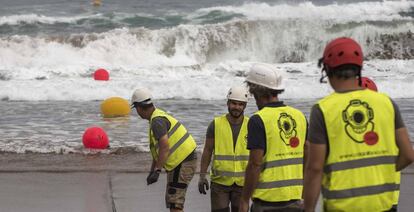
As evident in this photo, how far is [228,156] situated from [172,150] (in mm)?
632

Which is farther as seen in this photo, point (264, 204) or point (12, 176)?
point (12, 176)

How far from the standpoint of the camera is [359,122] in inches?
156

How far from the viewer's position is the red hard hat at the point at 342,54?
157 inches

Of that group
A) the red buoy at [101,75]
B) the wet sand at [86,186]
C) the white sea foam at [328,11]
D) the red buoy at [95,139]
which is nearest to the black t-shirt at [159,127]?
the wet sand at [86,186]

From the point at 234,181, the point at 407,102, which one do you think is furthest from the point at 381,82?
the point at 234,181

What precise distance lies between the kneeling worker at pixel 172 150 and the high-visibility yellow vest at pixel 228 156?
0.45 meters

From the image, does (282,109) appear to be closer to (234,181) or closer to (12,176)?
(234,181)

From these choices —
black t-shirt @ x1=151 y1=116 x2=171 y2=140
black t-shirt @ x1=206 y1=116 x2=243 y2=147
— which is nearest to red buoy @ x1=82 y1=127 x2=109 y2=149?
black t-shirt @ x1=151 y1=116 x2=171 y2=140

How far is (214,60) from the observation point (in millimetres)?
29656

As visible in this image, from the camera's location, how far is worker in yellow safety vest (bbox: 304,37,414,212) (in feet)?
13.0

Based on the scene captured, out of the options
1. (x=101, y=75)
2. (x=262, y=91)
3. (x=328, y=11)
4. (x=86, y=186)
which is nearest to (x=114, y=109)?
(x=86, y=186)

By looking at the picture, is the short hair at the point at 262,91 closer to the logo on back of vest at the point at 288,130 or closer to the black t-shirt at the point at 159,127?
the logo on back of vest at the point at 288,130

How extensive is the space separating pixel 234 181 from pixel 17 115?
10695mm

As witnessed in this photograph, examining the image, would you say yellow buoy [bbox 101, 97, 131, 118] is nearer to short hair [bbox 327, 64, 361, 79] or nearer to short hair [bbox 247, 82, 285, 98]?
short hair [bbox 247, 82, 285, 98]
